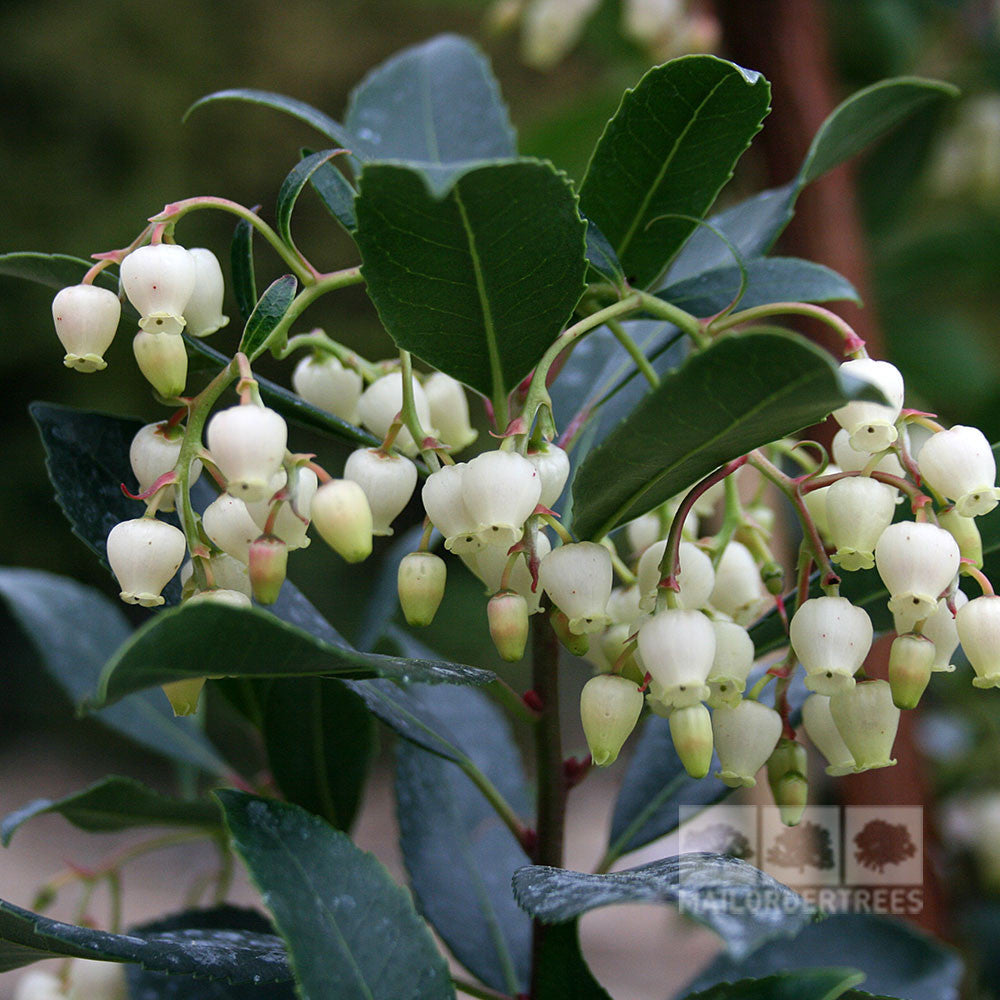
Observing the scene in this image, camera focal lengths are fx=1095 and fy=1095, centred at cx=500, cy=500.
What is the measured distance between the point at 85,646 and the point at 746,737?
21.4 inches

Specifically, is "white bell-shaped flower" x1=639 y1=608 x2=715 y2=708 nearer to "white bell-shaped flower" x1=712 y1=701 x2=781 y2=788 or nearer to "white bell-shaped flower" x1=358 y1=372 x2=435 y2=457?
"white bell-shaped flower" x1=712 y1=701 x2=781 y2=788

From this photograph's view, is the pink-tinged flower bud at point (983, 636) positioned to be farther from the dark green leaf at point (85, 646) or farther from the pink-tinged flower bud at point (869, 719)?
the dark green leaf at point (85, 646)

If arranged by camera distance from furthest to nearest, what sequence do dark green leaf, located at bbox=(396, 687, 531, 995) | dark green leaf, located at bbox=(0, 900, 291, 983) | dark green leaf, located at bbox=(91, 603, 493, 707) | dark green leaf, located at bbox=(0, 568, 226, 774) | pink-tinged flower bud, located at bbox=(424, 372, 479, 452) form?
dark green leaf, located at bbox=(0, 568, 226, 774), dark green leaf, located at bbox=(396, 687, 531, 995), pink-tinged flower bud, located at bbox=(424, 372, 479, 452), dark green leaf, located at bbox=(0, 900, 291, 983), dark green leaf, located at bbox=(91, 603, 493, 707)

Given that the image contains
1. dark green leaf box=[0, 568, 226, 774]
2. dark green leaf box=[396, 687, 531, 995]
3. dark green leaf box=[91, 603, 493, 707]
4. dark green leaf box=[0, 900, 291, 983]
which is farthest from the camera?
dark green leaf box=[0, 568, 226, 774]

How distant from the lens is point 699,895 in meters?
0.37

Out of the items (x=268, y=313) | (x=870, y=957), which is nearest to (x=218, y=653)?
(x=268, y=313)

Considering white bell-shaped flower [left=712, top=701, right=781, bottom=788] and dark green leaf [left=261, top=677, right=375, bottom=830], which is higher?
dark green leaf [left=261, top=677, right=375, bottom=830]

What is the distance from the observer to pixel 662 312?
0.45 m

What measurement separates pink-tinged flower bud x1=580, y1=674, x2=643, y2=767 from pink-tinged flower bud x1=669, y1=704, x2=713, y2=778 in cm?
3

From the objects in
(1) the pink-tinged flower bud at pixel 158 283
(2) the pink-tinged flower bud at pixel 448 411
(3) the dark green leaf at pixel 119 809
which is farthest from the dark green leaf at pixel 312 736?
(1) the pink-tinged flower bud at pixel 158 283

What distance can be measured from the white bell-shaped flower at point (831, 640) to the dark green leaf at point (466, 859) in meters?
0.34

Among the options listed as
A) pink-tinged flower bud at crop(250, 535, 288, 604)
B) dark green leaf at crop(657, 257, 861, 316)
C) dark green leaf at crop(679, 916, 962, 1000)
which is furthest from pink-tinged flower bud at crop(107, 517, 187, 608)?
dark green leaf at crop(679, 916, 962, 1000)

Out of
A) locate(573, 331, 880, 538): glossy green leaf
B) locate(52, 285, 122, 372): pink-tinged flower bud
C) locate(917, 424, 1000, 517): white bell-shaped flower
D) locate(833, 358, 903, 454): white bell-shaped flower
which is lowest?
locate(573, 331, 880, 538): glossy green leaf

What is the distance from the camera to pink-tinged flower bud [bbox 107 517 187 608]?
0.43 m
